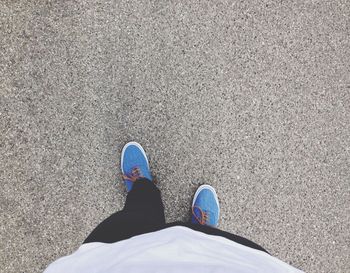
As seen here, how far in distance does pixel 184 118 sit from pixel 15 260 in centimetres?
79

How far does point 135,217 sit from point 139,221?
0.09 ft

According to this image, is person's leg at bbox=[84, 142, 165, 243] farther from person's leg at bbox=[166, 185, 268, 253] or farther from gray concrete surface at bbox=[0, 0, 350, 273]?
person's leg at bbox=[166, 185, 268, 253]

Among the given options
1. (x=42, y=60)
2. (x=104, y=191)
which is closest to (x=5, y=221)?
(x=104, y=191)

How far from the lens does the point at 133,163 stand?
123 cm

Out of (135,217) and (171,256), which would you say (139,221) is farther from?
(171,256)

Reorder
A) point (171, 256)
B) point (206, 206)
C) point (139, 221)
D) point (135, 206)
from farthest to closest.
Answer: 1. point (206, 206)
2. point (135, 206)
3. point (139, 221)
4. point (171, 256)

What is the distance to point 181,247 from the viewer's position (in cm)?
75

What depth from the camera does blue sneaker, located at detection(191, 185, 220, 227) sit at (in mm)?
1259

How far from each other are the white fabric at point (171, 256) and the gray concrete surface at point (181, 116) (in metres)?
0.44

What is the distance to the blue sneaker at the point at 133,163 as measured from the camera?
4.05ft

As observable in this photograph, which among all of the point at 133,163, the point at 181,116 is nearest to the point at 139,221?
the point at 133,163

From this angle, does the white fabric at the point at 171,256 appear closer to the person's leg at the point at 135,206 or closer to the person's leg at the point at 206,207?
the person's leg at the point at 135,206

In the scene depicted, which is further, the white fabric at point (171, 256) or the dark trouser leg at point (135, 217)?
the dark trouser leg at point (135, 217)

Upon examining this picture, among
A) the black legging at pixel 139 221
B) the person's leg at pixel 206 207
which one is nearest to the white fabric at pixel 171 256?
the black legging at pixel 139 221
